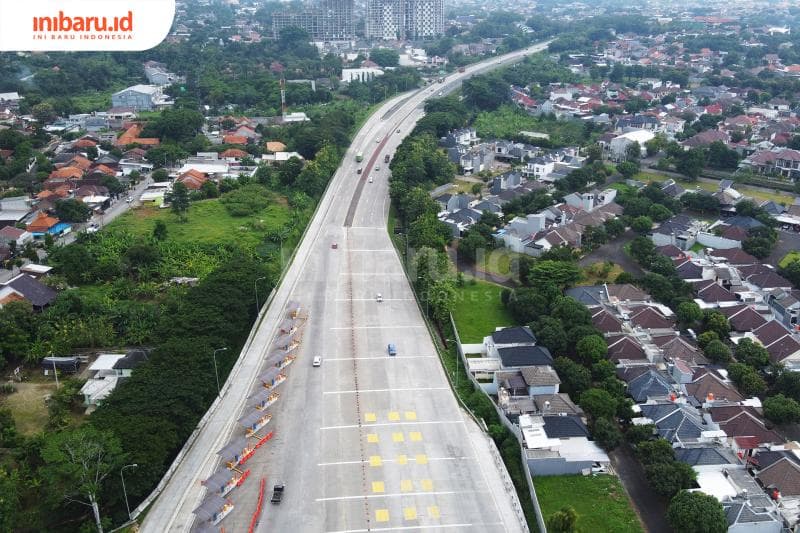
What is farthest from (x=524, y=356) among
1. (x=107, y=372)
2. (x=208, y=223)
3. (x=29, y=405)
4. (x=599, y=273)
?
(x=208, y=223)

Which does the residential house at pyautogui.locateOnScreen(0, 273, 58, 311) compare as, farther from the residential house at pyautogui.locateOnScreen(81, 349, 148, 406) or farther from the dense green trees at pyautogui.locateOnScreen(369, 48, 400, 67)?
the dense green trees at pyautogui.locateOnScreen(369, 48, 400, 67)

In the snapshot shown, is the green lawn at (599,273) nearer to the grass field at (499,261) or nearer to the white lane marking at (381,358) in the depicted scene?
the grass field at (499,261)

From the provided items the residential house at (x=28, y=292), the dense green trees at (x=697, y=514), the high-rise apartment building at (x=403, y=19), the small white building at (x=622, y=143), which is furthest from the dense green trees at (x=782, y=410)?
the high-rise apartment building at (x=403, y=19)

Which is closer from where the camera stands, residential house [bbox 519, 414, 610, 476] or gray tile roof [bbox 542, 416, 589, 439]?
residential house [bbox 519, 414, 610, 476]

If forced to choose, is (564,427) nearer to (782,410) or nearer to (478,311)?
(782,410)

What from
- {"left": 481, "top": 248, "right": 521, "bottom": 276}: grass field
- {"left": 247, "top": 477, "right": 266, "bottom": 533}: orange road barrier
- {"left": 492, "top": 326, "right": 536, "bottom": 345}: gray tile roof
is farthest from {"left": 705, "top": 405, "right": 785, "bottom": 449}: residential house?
{"left": 247, "top": 477, "right": 266, "bottom": 533}: orange road barrier
